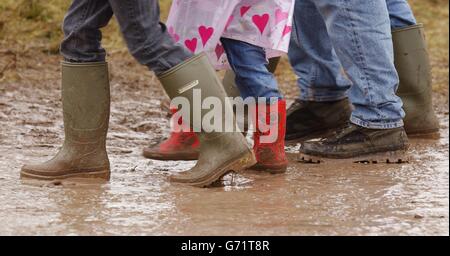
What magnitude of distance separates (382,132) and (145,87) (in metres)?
2.09

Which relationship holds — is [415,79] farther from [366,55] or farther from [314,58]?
[366,55]

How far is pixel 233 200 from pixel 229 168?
0.18 metres

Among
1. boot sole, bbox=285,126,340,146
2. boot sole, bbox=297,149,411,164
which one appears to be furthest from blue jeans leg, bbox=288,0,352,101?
boot sole, bbox=297,149,411,164

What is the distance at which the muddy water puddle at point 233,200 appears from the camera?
290 centimetres

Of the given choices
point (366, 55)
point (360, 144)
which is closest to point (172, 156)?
point (360, 144)

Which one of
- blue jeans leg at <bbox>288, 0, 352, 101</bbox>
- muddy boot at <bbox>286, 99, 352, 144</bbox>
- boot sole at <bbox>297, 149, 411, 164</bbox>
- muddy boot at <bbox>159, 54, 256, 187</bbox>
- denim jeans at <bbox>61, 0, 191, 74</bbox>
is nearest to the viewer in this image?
denim jeans at <bbox>61, 0, 191, 74</bbox>

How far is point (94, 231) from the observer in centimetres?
283

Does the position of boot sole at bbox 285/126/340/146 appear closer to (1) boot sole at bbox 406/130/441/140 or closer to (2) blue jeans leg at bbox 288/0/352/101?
(2) blue jeans leg at bbox 288/0/352/101

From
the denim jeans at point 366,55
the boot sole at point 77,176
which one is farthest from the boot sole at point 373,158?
the boot sole at point 77,176

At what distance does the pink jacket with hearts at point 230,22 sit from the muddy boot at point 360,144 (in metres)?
0.54

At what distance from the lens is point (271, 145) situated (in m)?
3.72

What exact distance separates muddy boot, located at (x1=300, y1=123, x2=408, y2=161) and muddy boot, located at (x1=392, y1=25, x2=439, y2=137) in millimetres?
504

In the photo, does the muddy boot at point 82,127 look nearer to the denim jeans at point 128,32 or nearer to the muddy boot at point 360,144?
the denim jeans at point 128,32

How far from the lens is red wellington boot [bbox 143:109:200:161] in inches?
160
